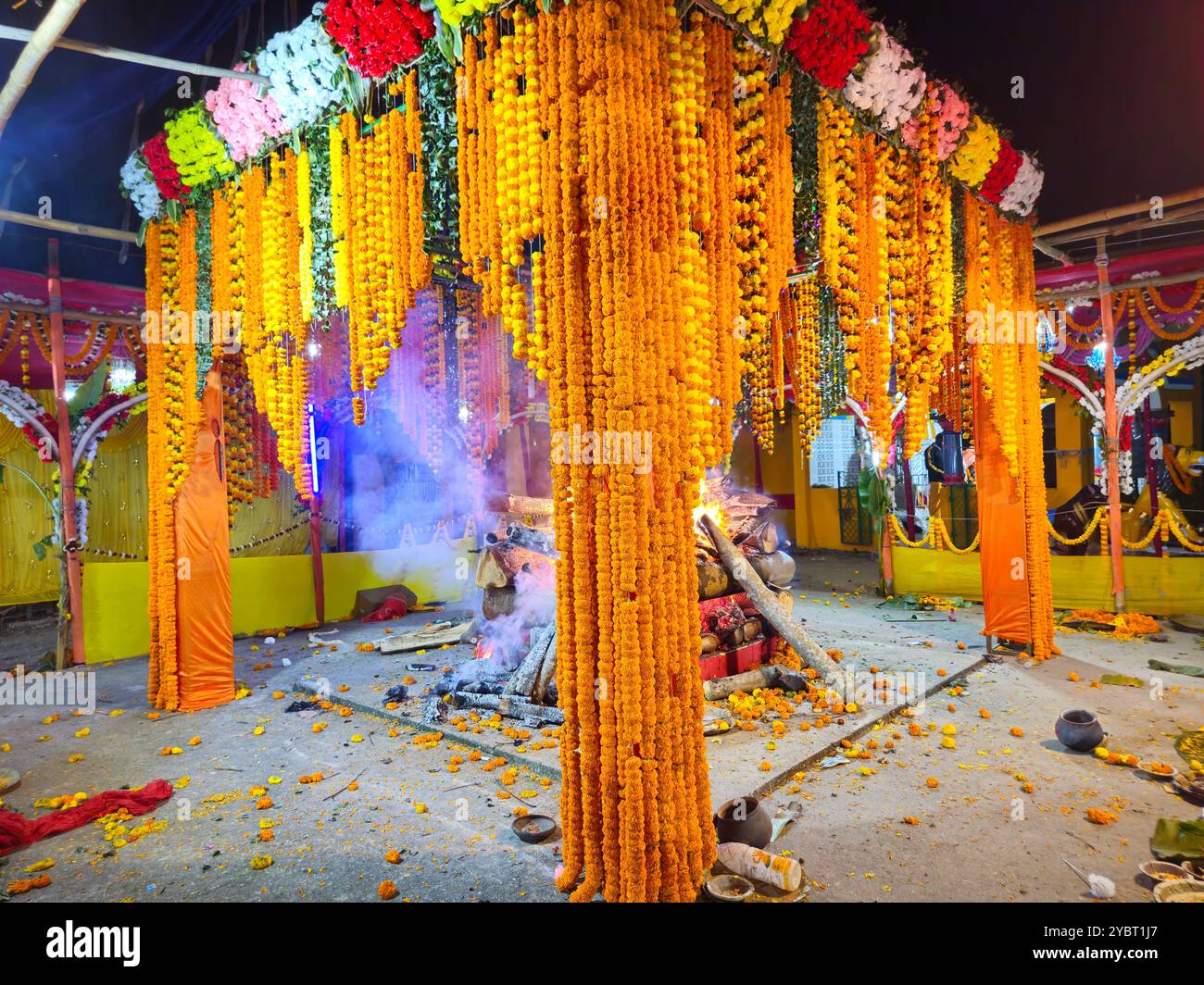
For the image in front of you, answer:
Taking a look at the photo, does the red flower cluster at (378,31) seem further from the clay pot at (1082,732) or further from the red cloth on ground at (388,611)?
the red cloth on ground at (388,611)

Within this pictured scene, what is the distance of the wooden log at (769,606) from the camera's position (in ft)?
23.3

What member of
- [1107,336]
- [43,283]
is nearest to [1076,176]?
[1107,336]

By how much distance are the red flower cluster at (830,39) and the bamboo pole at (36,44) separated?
3.98 m

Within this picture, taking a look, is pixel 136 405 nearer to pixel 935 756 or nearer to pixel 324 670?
pixel 324 670

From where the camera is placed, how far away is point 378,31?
4.51 m

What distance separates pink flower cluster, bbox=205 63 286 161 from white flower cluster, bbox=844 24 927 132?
4682 mm

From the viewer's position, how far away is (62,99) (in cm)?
721

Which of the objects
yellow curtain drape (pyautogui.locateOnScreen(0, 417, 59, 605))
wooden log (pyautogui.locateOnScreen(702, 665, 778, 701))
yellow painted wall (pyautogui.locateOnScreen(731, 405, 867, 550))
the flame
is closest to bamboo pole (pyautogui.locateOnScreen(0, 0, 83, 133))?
wooden log (pyautogui.locateOnScreen(702, 665, 778, 701))

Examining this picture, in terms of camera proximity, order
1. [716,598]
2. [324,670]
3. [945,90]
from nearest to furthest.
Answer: [945,90], [716,598], [324,670]

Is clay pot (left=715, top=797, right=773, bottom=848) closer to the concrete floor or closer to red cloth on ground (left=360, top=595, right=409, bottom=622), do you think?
the concrete floor

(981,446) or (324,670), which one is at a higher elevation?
(981,446)

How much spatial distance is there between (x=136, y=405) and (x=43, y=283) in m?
2.32

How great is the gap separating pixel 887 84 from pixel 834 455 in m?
15.0

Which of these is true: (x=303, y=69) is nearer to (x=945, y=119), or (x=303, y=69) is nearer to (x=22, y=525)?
(x=945, y=119)
